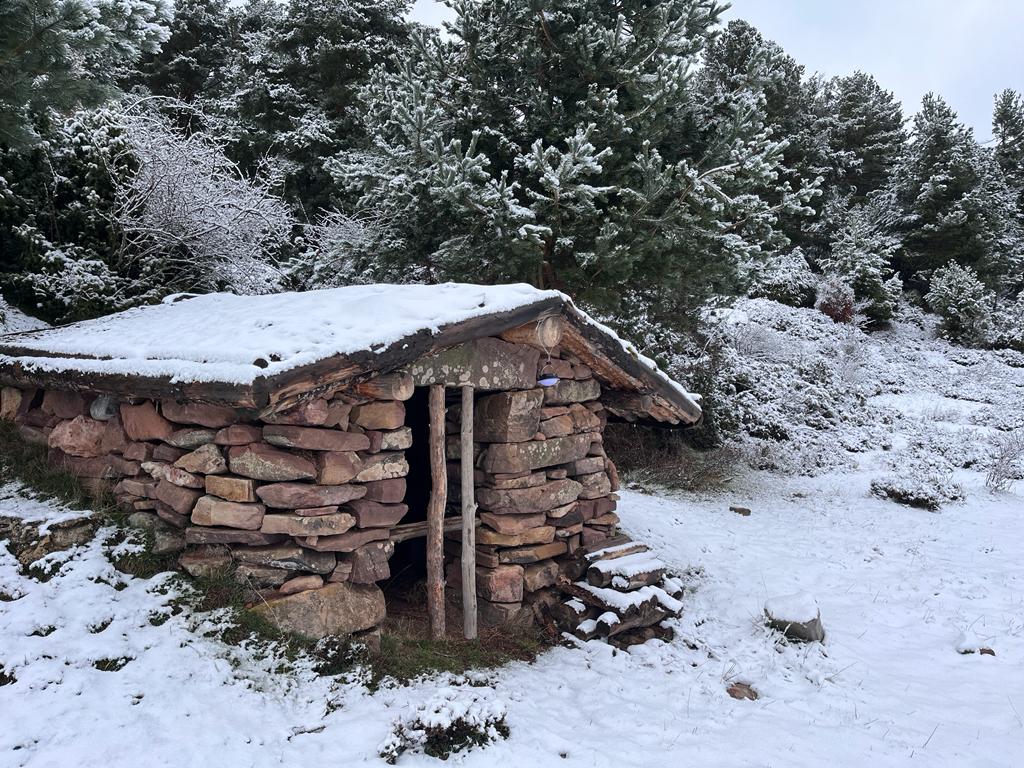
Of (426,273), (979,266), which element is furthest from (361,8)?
(979,266)

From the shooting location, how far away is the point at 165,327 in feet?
17.6

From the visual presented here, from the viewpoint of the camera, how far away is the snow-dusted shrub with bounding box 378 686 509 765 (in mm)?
3465

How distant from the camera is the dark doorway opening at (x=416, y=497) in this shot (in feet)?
20.3

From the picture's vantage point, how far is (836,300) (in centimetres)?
1931

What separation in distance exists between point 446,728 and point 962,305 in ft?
72.1

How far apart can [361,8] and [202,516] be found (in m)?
15.0

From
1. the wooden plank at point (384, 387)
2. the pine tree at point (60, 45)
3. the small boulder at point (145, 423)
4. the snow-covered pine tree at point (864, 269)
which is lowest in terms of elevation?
Result: the small boulder at point (145, 423)

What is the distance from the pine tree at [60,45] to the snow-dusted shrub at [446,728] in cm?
487

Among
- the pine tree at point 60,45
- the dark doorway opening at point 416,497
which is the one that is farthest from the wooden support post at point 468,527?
the pine tree at point 60,45

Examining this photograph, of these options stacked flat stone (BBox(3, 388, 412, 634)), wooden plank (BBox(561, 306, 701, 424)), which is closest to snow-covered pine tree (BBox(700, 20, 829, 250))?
wooden plank (BBox(561, 306, 701, 424))

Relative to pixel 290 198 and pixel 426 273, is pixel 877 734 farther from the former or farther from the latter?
pixel 290 198

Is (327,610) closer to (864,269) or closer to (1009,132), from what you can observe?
(864,269)

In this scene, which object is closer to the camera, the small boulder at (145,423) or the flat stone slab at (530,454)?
the small boulder at (145,423)

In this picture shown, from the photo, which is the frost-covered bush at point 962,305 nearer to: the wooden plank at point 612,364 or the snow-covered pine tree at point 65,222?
the wooden plank at point 612,364
